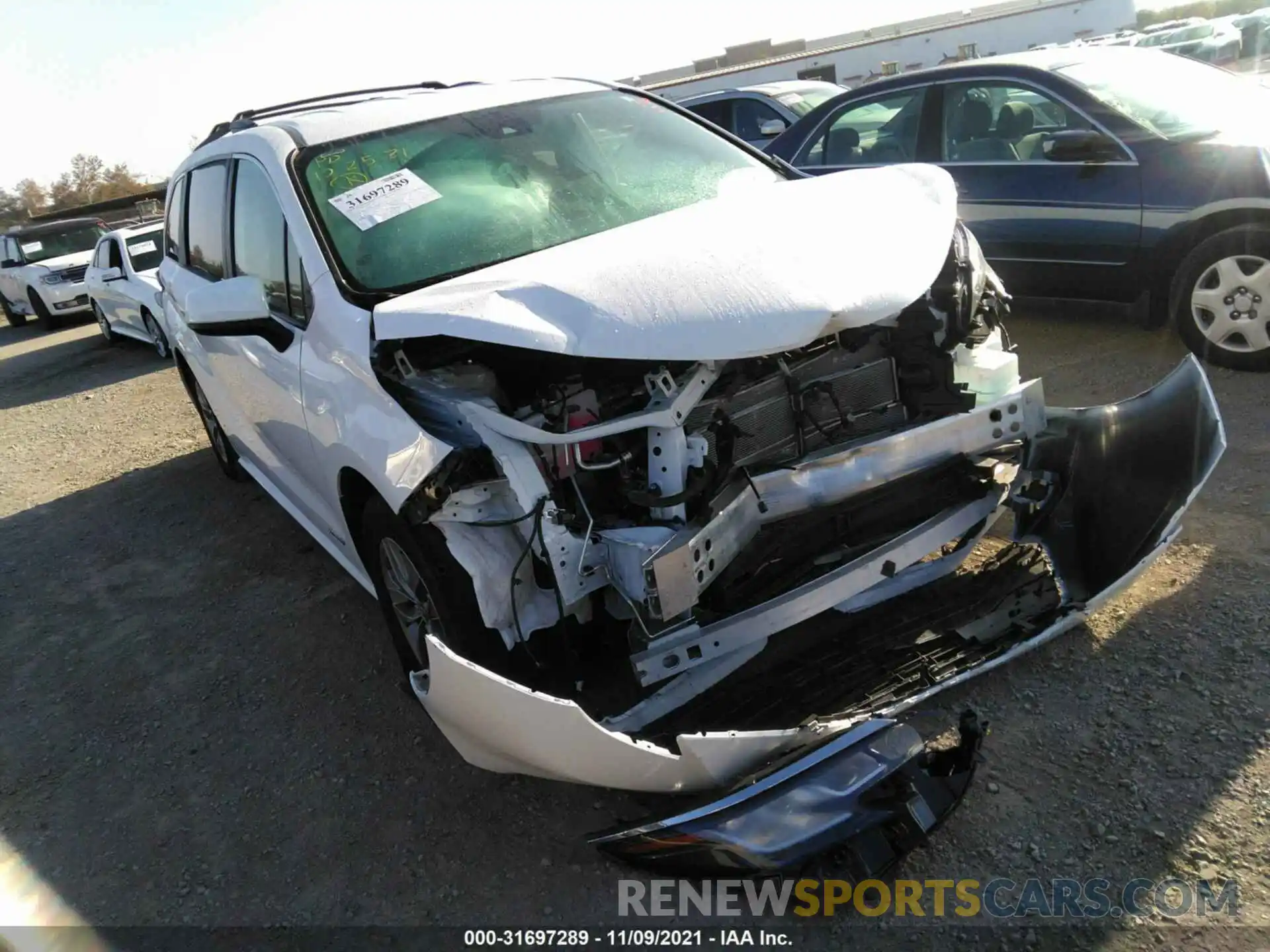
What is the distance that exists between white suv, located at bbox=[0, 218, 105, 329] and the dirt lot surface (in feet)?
40.8

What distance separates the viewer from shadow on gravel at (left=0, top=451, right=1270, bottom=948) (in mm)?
2355

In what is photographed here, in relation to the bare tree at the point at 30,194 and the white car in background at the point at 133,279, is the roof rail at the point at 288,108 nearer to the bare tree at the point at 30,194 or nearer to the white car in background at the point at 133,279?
the white car in background at the point at 133,279

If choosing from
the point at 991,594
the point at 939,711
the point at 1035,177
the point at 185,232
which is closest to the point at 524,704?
the point at 939,711

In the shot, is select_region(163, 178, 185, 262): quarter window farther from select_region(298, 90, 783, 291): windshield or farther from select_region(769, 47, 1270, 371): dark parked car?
select_region(769, 47, 1270, 371): dark parked car

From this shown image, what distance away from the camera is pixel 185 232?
488 centimetres

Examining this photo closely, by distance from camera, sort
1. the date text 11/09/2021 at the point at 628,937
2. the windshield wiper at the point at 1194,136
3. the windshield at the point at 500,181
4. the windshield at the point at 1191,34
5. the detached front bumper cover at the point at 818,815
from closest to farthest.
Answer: the detached front bumper cover at the point at 818,815 → the date text 11/09/2021 at the point at 628,937 → the windshield at the point at 500,181 → the windshield wiper at the point at 1194,136 → the windshield at the point at 1191,34

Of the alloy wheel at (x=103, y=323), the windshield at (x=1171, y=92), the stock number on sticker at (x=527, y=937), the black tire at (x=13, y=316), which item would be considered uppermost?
the windshield at (x=1171, y=92)

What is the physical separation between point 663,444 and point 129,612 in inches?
131

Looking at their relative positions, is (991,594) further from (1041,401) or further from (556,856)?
(556,856)

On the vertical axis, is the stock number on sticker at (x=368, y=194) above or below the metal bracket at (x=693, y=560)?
above

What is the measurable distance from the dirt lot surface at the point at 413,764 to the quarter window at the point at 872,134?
2147mm

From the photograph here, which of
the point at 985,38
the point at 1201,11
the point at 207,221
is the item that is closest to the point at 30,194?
the point at 985,38

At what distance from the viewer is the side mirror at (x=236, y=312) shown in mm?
3111

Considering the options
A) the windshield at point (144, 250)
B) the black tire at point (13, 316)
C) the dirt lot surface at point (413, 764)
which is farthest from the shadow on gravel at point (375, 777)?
the black tire at point (13, 316)
